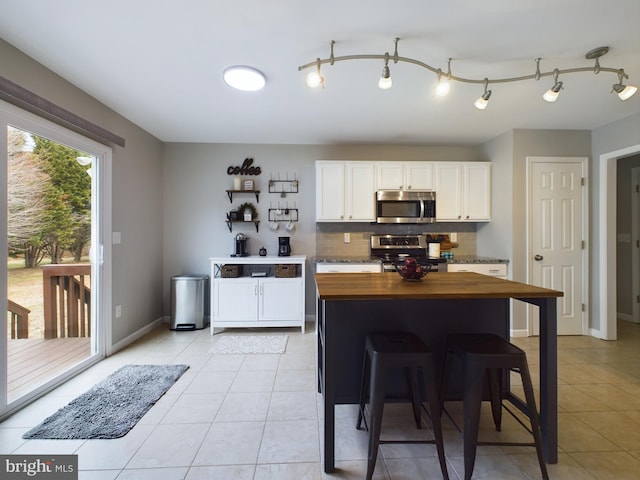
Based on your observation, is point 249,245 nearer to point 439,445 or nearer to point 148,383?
point 148,383

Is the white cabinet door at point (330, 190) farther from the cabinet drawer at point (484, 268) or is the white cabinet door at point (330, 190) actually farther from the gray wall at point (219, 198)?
the cabinet drawer at point (484, 268)

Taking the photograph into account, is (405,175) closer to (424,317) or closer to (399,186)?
(399,186)

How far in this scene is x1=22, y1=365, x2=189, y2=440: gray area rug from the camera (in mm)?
1738

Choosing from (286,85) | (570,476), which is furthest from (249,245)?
(570,476)

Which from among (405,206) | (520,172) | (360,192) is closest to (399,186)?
(405,206)

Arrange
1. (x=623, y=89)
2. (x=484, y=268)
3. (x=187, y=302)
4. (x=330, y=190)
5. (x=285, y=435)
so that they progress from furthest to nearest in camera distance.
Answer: (x=330, y=190)
(x=187, y=302)
(x=484, y=268)
(x=623, y=89)
(x=285, y=435)

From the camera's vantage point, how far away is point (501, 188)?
3.55 m

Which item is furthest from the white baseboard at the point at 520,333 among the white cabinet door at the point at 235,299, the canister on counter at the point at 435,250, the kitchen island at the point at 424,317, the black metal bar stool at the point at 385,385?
the white cabinet door at the point at 235,299

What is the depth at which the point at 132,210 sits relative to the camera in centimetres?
322

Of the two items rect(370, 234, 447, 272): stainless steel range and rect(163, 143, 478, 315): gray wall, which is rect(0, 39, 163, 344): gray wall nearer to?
rect(163, 143, 478, 315): gray wall

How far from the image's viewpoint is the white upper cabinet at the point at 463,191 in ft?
12.2

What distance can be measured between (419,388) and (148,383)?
2085 mm

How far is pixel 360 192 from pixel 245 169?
5.23 feet

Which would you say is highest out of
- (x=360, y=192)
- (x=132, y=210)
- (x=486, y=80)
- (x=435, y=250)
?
(x=486, y=80)
